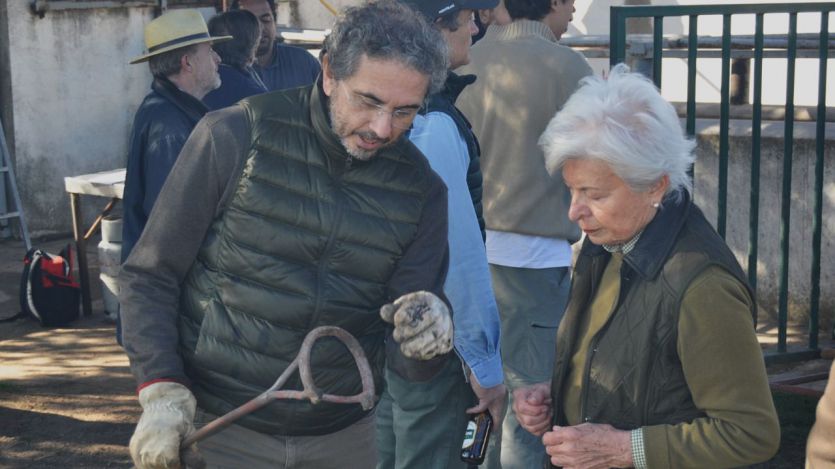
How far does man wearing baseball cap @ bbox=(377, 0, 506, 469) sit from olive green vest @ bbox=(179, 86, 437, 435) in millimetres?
483

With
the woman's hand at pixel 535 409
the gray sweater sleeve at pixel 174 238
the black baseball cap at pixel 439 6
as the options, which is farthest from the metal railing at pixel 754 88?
the gray sweater sleeve at pixel 174 238

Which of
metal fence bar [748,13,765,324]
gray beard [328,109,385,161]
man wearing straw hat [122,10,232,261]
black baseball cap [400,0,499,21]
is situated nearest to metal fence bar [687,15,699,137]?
metal fence bar [748,13,765,324]

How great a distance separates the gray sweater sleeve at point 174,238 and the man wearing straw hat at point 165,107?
6.58 feet

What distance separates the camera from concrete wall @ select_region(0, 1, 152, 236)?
34.5 ft

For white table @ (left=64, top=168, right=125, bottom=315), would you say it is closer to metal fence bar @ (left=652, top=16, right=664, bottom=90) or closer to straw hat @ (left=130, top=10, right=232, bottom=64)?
straw hat @ (left=130, top=10, right=232, bottom=64)

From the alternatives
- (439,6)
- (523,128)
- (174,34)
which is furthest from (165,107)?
(439,6)

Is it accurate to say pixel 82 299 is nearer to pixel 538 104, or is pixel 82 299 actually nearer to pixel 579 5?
pixel 538 104

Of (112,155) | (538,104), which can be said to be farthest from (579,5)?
(538,104)

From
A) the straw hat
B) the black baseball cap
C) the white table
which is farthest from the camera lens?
the white table

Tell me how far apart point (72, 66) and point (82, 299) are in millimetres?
3412

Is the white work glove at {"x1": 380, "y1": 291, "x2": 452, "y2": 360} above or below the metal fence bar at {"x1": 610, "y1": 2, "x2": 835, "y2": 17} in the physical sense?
below

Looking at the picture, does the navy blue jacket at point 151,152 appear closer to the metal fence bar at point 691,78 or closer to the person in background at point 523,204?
the person in background at point 523,204

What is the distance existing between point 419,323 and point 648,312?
508 millimetres

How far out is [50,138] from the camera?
1080 centimetres
